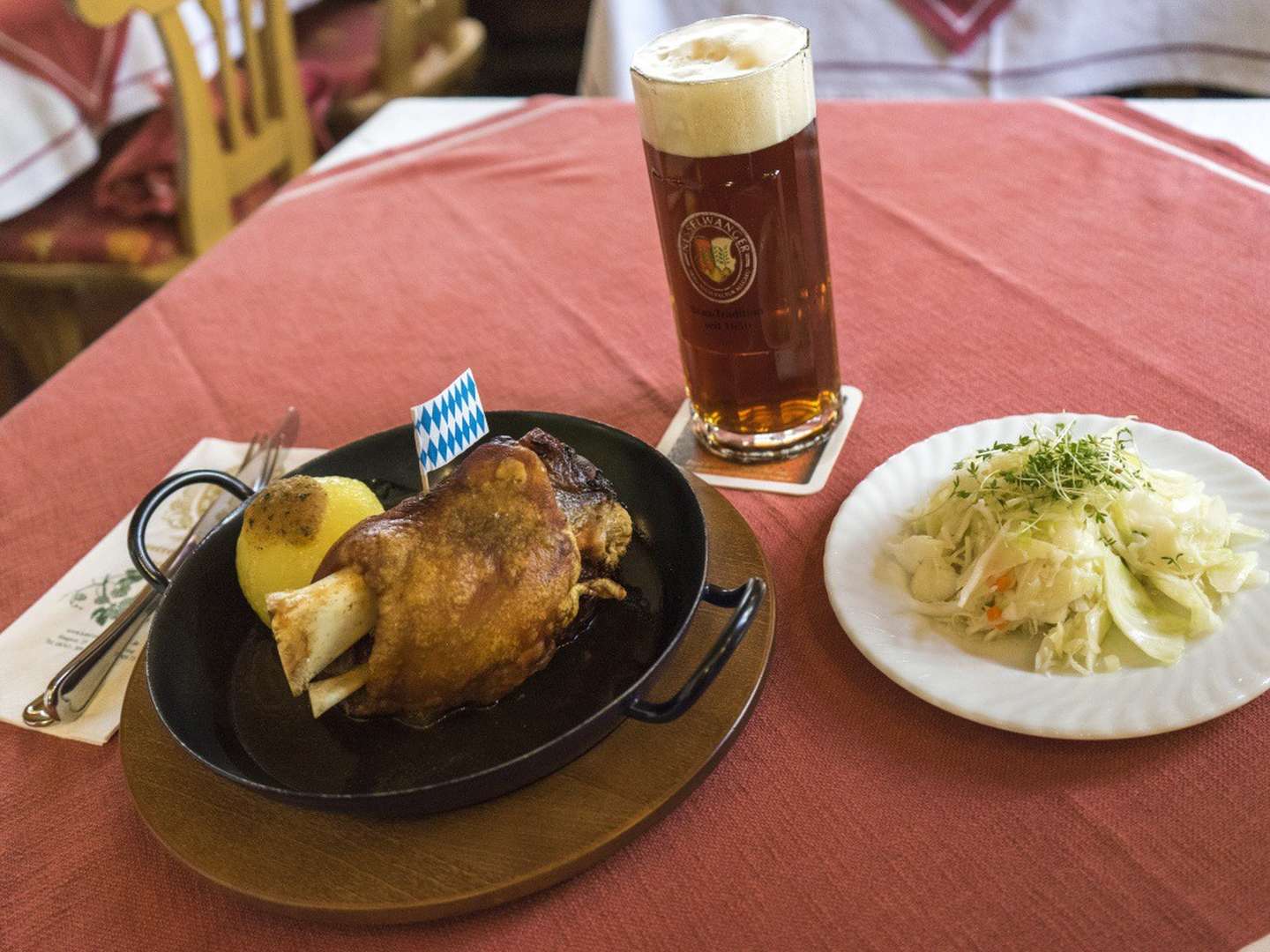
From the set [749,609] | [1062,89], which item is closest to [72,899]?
[749,609]

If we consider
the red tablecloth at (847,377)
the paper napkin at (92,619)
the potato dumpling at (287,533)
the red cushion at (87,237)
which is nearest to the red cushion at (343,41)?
the red cushion at (87,237)

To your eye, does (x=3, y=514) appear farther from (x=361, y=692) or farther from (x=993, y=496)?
(x=993, y=496)

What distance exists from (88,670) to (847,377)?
73cm

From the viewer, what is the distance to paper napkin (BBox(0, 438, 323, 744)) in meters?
0.84

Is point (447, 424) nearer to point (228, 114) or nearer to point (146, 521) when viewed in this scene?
point (146, 521)

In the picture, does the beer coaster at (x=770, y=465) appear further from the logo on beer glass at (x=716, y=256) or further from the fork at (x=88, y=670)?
the fork at (x=88, y=670)

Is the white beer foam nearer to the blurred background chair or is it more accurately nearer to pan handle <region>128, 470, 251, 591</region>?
pan handle <region>128, 470, 251, 591</region>

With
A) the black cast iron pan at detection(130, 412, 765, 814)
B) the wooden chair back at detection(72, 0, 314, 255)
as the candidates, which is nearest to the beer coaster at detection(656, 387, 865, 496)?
the black cast iron pan at detection(130, 412, 765, 814)

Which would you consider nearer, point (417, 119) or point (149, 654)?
point (149, 654)

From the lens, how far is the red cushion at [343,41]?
2.80 m

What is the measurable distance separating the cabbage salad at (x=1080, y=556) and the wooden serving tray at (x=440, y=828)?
155 mm

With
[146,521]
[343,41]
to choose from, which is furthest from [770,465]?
[343,41]

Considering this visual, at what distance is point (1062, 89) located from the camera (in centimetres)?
219

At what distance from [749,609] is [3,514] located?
834 millimetres
